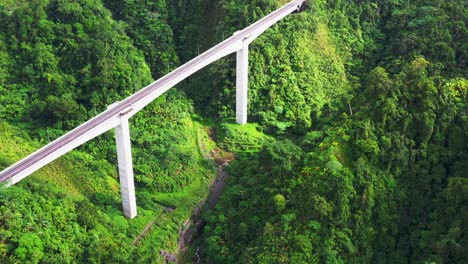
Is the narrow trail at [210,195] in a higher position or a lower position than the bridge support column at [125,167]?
lower

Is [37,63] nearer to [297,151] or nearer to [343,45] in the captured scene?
[297,151]

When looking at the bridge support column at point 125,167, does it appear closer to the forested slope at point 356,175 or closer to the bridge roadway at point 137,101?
the bridge roadway at point 137,101

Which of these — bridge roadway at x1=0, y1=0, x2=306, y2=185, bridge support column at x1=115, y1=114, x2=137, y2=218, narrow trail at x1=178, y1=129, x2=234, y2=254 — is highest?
bridge roadway at x1=0, y1=0, x2=306, y2=185

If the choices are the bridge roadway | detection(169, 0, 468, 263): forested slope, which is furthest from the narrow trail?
the bridge roadway

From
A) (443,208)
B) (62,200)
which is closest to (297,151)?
(443,208)

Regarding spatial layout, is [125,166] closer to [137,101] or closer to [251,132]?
[137,101]

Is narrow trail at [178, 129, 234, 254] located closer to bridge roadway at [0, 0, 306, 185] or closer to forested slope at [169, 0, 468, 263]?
forested slope at [169, 0, 468, 263]

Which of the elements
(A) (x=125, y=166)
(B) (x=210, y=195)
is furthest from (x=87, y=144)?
(B) (x=210, y=195)

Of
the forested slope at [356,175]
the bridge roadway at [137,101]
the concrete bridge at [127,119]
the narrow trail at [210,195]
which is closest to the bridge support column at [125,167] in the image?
the concrete bridge at [127,119]
